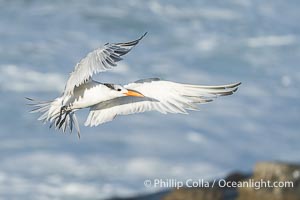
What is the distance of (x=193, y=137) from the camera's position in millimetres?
14914

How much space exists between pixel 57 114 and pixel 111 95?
1.41ft

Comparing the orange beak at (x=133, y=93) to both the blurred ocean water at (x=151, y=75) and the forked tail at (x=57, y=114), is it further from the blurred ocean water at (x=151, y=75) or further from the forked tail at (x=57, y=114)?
the blurred ocean water at (x=151, y=75)

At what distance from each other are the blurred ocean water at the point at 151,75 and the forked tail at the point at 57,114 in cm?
639

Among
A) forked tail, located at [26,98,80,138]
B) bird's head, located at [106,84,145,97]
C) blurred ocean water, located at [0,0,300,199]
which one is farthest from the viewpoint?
blurred ocean water, located at [0,0,300,199]

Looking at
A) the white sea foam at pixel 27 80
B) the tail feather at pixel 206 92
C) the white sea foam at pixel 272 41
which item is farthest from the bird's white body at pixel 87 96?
the white sea foam at pixel 272 41

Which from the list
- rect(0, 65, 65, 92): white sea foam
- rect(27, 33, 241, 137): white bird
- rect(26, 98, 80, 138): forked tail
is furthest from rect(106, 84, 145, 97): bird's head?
rect(0, 65, 65, 92): white sea foam

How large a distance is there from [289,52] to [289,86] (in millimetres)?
1977

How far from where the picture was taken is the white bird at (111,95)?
6164mm

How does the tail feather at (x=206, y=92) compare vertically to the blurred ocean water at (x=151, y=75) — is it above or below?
below

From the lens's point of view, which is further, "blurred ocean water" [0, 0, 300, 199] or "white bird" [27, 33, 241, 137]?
"blurred ocean water" [0, 0, 300, 199]

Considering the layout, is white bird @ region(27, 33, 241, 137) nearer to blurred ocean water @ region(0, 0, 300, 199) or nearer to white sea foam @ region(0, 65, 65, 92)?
blurred ocean water @ region(0, 0, 300, 199)

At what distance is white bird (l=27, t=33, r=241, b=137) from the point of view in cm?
616

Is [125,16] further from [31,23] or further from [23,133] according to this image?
[23,133]

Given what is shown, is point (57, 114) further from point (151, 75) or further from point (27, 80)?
point (151, 75)
